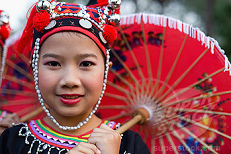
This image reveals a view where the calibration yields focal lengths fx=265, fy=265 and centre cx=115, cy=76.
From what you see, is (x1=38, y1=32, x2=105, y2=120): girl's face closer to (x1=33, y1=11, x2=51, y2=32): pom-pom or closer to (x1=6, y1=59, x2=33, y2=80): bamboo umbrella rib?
(x1=33, y1=11, x2=51, y2=32): pom-pom

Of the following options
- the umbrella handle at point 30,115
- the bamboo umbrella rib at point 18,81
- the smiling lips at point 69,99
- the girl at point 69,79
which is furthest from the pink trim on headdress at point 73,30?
the bamboo umbrella rib at point 18,81

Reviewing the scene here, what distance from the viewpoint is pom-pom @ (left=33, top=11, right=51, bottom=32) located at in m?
1.45

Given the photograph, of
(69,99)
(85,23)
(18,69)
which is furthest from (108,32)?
(18,69)

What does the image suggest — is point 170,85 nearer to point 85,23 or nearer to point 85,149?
point 85,23

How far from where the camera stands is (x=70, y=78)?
1335mm

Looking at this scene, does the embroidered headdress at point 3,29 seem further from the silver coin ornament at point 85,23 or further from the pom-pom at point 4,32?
the silver coin ornament at point 85,23

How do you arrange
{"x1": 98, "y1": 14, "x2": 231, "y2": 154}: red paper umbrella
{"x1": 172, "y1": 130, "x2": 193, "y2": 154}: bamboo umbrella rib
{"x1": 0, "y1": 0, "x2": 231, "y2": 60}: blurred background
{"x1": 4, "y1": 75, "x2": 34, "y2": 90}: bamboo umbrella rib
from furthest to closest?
{"x1": 0, "y1": 0, "x2": 231, "y2": 60}: blurred background, {"x1": 4, "y1": 75, "x2": 34, "y2": 90}: bamboo umbrella rib, {"x1": 172, "y1": 130, "x2": 193, "y2": 154}: bamboo umbrella rib, {"x1": 98, "y1": 14, "x2": 231, "y2": 154}: red paper umbrella

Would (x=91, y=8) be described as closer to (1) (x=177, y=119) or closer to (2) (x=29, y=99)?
(1) (x=177, y=119)

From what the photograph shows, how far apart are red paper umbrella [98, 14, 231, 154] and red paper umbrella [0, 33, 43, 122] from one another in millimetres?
724

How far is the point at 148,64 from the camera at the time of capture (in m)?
2.08

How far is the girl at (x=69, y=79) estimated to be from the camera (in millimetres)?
1378

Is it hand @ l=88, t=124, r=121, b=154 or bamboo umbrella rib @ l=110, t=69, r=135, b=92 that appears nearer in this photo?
hand @ l=88, t=124, r=121, b=154

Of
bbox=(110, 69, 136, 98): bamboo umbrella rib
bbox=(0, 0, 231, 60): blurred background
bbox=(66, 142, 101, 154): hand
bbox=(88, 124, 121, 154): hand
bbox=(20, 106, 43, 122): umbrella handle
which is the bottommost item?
bbox=(66, 142, 101, 154): hand

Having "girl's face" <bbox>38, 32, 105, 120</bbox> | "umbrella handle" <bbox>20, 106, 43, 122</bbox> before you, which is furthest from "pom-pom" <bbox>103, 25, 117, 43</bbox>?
"umbrella handle" <bbox>20, 106, 43, 122</bbox>
